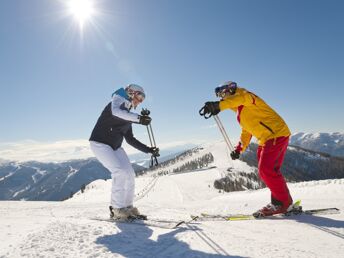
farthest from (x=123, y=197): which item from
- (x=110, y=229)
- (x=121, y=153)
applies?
(x=110, y=229)

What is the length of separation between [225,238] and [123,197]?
3.15 metres

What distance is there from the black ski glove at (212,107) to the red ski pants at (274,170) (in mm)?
1448

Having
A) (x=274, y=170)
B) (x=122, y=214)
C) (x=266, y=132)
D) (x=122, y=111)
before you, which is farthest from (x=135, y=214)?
(x=266, y=132)

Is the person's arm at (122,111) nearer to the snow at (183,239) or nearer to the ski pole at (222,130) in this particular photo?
the snow at (183,239)

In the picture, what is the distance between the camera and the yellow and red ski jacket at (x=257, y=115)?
7.27 metres

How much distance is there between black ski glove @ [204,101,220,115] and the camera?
728 centimetres

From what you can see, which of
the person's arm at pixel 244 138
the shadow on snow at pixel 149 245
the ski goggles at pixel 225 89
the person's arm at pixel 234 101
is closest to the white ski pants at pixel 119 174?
the shadow on snow at pixel 149 245

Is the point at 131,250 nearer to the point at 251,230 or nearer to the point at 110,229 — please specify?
the point at 110,229

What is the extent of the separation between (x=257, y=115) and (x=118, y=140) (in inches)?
137

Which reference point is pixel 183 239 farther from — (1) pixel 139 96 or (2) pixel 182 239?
(1) pixel 139 96

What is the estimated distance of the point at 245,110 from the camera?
769 centimetres

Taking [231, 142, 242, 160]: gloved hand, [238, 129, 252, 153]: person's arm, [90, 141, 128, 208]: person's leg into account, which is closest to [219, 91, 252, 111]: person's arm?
[238, 129, 252, 153]: person's arm

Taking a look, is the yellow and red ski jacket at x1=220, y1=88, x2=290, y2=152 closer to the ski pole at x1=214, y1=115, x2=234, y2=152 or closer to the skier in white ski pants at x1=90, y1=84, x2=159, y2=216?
the ski pole at x1=214, y1=115, x2=234, y2=152

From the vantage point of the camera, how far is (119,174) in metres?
7.23
